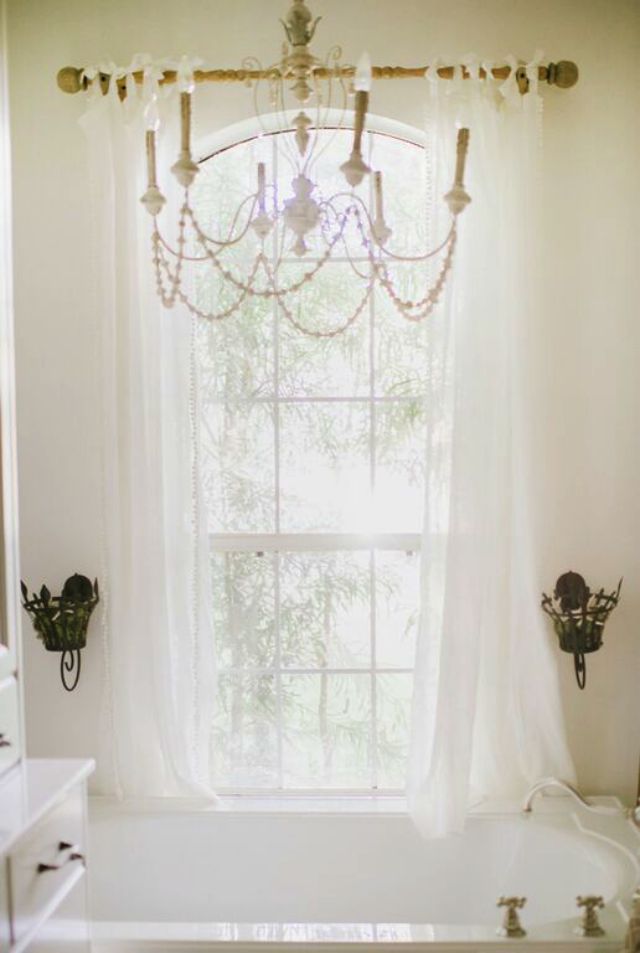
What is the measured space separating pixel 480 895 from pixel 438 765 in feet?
1.13

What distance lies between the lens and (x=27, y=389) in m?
2.79

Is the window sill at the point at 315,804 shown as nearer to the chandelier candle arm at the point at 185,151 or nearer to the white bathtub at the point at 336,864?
the white bathtub at the point at 336,864

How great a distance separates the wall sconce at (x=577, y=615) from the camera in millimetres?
2639

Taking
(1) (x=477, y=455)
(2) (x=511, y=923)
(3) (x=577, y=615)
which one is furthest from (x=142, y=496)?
(2) (x=511, y=923)

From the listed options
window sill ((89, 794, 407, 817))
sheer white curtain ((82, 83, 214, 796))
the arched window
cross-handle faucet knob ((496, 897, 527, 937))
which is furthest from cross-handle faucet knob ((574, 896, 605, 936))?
sheer white curtain ((82, 83, 214, 796))

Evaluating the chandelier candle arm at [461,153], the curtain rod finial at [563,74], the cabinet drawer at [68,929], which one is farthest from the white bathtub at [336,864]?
the curtain rod finial at [563,74]

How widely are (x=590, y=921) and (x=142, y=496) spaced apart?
1539 mm

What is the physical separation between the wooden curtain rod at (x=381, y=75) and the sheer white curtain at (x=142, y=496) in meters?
0.06

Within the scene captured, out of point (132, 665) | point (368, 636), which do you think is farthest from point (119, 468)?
point (368, 636)

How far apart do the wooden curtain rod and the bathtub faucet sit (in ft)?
6.16

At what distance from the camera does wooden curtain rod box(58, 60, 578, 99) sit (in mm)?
2564

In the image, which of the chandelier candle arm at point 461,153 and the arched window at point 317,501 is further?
the arched window at point 317,501

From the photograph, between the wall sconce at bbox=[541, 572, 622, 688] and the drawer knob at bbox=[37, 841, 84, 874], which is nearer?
the drawer knob at bbox=[37, 841, 84, 874]

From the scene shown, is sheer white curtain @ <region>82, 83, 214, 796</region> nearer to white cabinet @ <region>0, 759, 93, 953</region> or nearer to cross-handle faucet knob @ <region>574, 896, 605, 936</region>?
white cabinet @ <region>0, 759, 93, 953</region>
